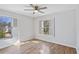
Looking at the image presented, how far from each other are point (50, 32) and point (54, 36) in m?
0.21

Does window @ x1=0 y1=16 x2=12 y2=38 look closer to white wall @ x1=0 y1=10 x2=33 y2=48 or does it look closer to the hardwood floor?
white wall @ x1=0 y1=10 x2=33 y2=48

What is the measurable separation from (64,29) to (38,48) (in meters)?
0.86

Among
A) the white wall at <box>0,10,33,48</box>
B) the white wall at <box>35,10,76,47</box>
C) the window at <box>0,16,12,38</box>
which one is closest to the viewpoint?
the window at <box>0,16,12,38</box>

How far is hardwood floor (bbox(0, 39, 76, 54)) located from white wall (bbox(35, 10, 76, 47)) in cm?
12

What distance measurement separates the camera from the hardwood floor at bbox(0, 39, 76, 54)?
1766 millimetres

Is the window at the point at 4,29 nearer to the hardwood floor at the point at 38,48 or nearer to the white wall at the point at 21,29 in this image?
the white wall at the point at 21,29

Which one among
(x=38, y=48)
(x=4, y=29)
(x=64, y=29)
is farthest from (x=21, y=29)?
(x=64, y=29)

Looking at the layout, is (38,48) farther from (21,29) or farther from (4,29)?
(4,29)

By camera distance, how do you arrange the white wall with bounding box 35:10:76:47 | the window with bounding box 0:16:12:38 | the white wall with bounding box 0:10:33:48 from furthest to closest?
1. the white wall with bounding box 35:10:76:47
2. the white wall with bounding box 0:10:33:48
3. the window with bounding box 0:16:12:38

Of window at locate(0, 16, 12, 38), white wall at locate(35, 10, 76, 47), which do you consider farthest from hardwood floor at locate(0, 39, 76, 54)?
window at locate(0, 16, 12, 38)

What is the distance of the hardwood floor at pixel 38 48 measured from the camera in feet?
5.79

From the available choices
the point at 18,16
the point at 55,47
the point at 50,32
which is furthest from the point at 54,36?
the point at 18,16
